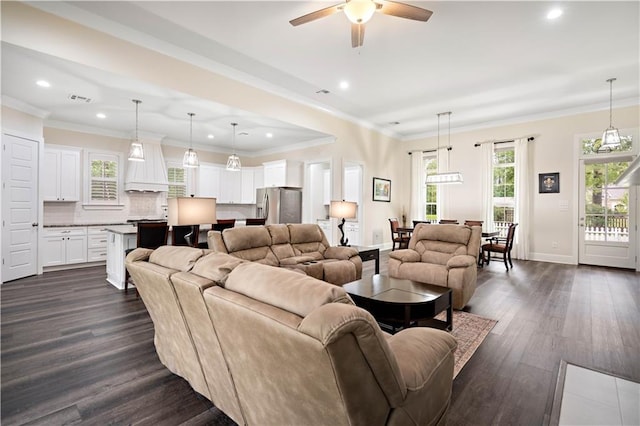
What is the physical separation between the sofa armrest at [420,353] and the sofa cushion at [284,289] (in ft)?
1.18

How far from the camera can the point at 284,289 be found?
3.77 feet

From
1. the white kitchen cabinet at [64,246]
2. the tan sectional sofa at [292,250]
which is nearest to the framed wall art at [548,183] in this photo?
the tan sectional sofa at [292,250]

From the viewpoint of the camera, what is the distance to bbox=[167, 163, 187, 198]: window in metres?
7.68

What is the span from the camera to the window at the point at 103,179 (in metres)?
6.41

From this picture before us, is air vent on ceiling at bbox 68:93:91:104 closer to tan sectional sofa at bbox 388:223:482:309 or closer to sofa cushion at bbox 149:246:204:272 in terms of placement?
sofa cushion at bbox 149:246:204:272

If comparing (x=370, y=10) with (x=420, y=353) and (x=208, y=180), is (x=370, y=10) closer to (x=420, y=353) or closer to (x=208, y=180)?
(x=420, y=353)

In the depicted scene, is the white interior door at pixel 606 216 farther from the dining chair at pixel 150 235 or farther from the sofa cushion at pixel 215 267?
the dining chair at pixel 150 235

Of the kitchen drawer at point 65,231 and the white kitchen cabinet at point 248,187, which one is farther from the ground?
the white kitchen cabinet at point 248,187

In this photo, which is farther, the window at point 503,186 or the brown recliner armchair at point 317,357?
the window at point 503,186

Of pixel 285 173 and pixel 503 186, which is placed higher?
pixel 285 173

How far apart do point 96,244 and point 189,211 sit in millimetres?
4386

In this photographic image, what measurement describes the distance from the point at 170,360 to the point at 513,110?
763 centimetres

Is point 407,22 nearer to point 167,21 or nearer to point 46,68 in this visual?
point 167,21

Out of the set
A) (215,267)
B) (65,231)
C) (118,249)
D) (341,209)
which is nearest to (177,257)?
(215,267)
